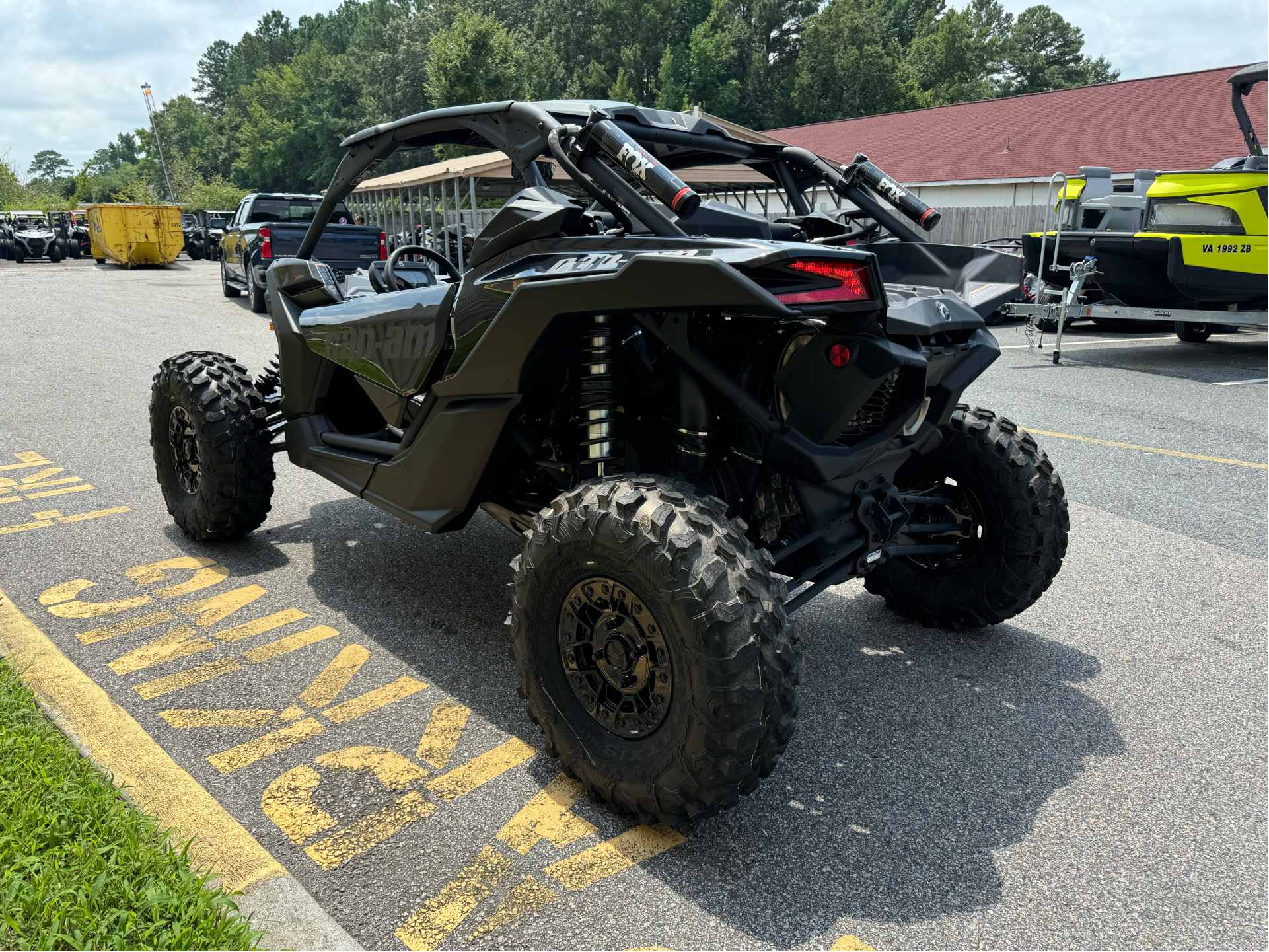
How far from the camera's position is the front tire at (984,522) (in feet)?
11.6

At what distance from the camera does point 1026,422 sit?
8.26 m

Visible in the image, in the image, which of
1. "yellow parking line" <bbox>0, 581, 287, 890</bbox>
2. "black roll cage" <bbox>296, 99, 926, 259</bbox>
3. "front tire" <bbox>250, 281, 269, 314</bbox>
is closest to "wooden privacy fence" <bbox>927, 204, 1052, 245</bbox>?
"front tire" <bbox>250, 281, 269, 314</bbox>

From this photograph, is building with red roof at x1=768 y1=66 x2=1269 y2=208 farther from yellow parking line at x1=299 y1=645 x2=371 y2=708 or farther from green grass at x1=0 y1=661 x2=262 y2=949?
green grass at x1=0 y1=661 x2=262 y2=949

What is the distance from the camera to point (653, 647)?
256 cm

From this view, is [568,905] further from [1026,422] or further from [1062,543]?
[1026,422]

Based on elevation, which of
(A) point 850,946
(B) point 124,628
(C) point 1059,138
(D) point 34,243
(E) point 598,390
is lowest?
(A) point 850,946

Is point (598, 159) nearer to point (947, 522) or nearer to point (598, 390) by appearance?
point (598, 390)

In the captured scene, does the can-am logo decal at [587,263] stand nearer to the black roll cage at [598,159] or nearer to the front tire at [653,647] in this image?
the black roll cage at [598,159]

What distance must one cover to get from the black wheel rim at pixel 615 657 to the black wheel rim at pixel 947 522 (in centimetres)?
147

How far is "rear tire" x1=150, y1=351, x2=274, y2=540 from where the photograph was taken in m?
4.48

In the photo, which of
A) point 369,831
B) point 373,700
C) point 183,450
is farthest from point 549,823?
point 183,450

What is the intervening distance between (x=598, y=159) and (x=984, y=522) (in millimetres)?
2109

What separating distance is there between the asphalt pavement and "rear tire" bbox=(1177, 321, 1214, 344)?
8.91 metres

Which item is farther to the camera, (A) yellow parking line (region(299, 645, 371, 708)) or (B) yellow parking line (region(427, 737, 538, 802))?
(A) yellow parking line (region(299, 645, 371, 708))
